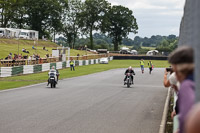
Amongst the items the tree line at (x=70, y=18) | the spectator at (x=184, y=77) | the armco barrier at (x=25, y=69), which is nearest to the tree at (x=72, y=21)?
the tree line at (x=70, y=18)

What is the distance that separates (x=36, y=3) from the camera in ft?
335

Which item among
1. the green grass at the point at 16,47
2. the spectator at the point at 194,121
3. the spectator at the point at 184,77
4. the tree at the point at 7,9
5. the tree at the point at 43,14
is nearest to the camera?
the spectator at the point at 194,121

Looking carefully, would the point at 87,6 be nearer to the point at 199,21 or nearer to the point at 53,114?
the point at 53,114

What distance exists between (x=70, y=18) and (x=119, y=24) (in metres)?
16.0

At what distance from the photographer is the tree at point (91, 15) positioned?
115 meters

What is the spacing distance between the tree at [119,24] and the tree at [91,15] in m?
7.50

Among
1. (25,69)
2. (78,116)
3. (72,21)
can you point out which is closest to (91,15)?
(72,21)

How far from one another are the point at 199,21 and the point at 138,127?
8.72 metres

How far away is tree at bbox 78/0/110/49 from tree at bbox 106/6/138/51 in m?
7.50

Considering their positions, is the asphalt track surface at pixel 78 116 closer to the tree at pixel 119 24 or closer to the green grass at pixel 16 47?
the green grass at pixel 16 47

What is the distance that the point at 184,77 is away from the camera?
8.93ft

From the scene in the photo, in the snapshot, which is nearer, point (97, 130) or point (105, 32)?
point (97, 130)

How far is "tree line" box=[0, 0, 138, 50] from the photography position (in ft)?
333

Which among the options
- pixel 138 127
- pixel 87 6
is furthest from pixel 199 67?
pixel 87 6
